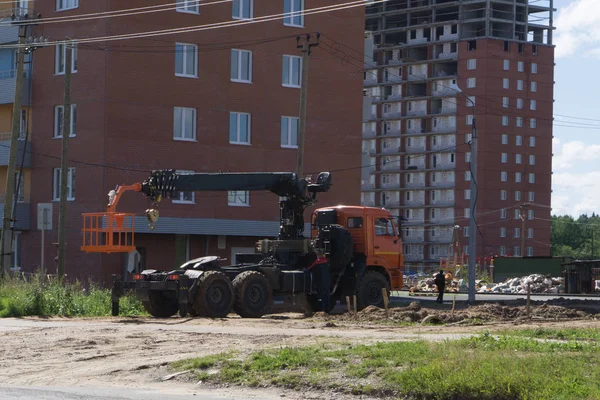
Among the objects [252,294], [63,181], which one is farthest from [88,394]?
[63,181]

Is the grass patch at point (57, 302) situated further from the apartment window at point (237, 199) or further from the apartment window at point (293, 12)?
the apartment window at point (293, 12)

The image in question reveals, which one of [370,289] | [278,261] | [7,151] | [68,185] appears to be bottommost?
[370,289]

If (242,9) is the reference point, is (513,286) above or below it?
below

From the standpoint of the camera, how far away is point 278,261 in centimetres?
3064

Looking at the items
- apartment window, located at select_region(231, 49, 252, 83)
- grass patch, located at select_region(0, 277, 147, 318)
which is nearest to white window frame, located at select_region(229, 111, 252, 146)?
apartment window, located at select_region(231, 49, 252, 83)

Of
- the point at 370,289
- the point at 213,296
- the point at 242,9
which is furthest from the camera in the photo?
the point at 242,9

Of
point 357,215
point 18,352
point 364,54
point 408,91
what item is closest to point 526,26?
Answer: point 408,91

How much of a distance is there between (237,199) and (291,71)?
723 cm

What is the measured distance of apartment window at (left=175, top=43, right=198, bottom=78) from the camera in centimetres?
5156

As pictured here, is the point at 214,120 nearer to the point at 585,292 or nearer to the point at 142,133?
the point at 142,133

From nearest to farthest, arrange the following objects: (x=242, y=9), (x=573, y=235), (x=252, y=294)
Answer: (x=252, y=294)
(x=242, y=9)
(x=573, y=235)

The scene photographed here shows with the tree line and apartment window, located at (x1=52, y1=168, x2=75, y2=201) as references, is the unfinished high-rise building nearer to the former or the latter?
the tree line

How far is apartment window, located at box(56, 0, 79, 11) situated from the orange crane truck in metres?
22.1

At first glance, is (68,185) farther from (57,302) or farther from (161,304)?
(161,304)
